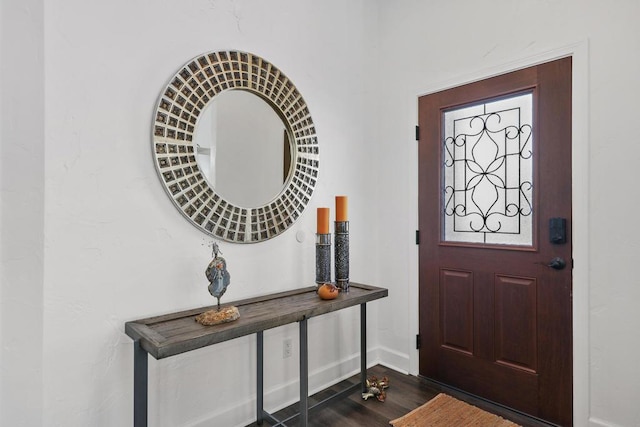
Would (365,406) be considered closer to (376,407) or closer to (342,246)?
(376,407)

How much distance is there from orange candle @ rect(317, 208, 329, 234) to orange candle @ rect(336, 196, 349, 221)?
0.09m

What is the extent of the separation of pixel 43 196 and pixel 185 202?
0.58m

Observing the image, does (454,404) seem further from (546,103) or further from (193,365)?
(546,103)

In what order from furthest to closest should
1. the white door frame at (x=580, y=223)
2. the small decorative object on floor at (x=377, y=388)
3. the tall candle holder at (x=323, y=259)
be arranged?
1. the small decorative object on floor at (x=377, y=388)
2. the tall candle holder at (x=323, y=259)
3. the white door frame at (x=580, y=223)

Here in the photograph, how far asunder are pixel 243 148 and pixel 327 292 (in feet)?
3.16

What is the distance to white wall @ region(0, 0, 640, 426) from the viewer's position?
145 centimetres

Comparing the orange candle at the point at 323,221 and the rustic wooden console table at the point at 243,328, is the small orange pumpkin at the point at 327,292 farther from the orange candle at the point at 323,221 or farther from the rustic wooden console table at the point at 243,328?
the orange candle at the point at 323,221

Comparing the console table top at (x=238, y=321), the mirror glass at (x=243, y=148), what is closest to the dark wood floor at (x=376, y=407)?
the console table top at (x=238, y=321)

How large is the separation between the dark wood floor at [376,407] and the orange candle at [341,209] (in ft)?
3.71

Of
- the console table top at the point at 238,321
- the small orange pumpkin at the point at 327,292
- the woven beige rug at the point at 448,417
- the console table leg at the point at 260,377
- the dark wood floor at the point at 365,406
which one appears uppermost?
the small orange pumpkin at the point at 327,292

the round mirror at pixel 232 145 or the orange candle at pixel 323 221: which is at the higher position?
the round mirror at pixel 232 145

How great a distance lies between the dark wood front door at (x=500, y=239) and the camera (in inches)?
81.5

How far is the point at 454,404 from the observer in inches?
90.7

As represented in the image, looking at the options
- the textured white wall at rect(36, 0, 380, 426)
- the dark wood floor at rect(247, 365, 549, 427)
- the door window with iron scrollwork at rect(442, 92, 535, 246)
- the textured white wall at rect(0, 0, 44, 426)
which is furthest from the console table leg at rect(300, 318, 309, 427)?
the door window with iron scrollwork at rect(442, 92, 535, 246)
